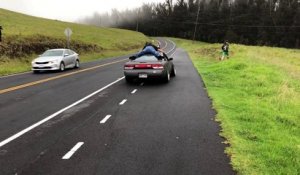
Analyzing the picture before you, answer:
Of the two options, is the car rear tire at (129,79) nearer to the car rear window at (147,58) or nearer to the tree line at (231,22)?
the car rear window at (147,58)

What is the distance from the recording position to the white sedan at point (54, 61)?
78.8ft

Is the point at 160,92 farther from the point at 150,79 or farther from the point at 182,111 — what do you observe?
the point at 182,111

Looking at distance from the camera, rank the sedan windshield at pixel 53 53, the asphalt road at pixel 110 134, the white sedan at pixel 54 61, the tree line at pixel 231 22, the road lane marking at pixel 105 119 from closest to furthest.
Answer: the asphalt road at pixel 110 134
the road lane marking at pixel 105 119
the white sedan at pixel 54 61
the sedan windshield at pixel 53 53
the tree line at pixel 231 22

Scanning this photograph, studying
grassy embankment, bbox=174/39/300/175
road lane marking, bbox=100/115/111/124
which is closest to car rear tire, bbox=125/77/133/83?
grassy embankment, bbox=174/39/300/175

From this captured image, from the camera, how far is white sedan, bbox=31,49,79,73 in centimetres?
2402

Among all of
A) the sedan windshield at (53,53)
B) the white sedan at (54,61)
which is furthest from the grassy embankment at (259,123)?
the sedan windshield at (53,53)

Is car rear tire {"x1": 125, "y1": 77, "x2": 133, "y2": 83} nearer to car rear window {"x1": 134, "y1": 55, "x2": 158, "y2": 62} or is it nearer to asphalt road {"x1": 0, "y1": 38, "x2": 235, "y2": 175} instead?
car rear window {"x1": 134, "y1": 55, "x2": 158, "y2": 62}

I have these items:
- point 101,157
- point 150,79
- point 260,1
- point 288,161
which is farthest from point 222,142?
point 260,1

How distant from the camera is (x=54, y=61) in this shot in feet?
79.4

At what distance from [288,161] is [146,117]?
4365 millimetres

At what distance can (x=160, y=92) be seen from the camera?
14.5 metres

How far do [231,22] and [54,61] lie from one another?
108 m

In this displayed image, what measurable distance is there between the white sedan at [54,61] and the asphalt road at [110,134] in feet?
31.3

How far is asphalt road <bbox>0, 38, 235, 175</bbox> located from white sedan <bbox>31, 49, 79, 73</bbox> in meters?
9.55
